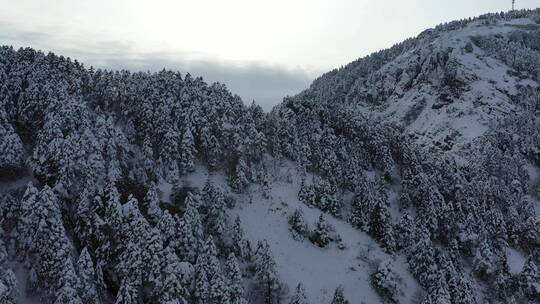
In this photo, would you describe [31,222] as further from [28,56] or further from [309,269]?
[28,56]

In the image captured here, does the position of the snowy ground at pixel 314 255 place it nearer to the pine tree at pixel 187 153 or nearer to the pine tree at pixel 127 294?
the pine tree at pixel 187 153

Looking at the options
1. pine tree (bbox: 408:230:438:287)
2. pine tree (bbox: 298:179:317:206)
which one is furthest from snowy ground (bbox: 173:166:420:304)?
pine tree (bbox: 408:230:438:287)

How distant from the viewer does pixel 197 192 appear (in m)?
72.8

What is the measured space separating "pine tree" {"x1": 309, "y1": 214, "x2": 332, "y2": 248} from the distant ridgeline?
689cm

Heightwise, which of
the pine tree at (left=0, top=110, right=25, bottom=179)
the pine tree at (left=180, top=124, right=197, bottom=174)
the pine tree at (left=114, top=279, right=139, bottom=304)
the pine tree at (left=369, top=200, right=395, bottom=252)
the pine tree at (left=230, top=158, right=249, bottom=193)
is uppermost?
the pine tree at (left=0, top=110, right=25, bottom=179)

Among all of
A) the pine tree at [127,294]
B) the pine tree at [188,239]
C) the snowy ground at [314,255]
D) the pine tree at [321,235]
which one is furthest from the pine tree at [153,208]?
the pine tree at [321,235]

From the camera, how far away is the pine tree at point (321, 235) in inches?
2921

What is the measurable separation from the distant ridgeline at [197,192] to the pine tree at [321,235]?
6.89 meters

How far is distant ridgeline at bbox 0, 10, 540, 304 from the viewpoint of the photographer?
50875mm

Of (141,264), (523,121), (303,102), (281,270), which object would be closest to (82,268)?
(141,264)

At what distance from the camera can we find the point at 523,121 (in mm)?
154250

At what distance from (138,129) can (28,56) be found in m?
28.6

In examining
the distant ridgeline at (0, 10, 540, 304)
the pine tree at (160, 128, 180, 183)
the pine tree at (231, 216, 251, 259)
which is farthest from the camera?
the pine tree at (160, 128, 180, 183)

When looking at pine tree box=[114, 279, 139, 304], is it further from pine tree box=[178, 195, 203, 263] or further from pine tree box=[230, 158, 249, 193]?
pine tree box=[230, 158, 249, 193]
